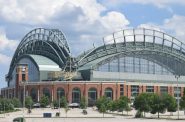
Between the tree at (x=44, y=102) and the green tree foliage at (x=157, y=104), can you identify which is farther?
the tree at (x=44, y=102)

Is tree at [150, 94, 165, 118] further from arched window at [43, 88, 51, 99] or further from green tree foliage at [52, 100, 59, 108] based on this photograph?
arched window at [43, 88, 51, 99]

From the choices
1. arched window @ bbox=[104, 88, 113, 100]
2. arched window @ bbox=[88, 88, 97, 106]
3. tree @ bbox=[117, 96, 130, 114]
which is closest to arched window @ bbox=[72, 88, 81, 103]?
arched window @ bbox=[88, 88, 97, 106]

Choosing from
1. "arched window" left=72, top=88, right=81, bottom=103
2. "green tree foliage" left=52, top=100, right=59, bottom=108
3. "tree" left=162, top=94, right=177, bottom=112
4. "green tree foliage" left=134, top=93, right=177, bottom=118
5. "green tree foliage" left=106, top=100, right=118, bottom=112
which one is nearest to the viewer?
"green tree foliage" left=134, top=93, right=177, bottom=118

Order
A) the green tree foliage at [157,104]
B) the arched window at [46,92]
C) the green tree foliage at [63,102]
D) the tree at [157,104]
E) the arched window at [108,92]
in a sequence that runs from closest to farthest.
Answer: the tree at [157,104] → the green tree foliage at [157,104] → the green tree foliage at [63,102] → the arched window at [108,92] → the arched window at [46,92]

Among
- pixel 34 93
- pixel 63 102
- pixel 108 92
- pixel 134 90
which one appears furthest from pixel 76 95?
pixel 134 90

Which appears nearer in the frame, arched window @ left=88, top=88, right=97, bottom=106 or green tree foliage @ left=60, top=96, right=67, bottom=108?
green tree foliage @ left=60, top=96, right=67, bottom=108

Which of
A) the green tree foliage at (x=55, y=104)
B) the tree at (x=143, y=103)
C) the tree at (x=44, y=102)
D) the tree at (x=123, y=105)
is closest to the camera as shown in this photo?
the tree at (x=143, y=103)

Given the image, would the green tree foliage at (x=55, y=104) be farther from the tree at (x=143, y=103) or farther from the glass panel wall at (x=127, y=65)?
the tree at (x=143, y=103)

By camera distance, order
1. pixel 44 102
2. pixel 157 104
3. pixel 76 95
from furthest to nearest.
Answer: pixel 76 95, pixel 44 102, pixel 157 104

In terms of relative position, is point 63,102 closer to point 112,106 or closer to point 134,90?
point 112,106

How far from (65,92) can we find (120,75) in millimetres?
24062

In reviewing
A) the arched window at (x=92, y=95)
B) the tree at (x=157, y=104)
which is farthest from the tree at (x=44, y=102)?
the tree at (x=157, y=104)

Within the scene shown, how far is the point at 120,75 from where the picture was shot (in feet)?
637

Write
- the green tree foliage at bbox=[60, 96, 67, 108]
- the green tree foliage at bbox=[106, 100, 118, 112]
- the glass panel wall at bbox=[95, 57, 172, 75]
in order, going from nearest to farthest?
the green tree foliage at bbox=[106, 100, 118, 112] < the green tree foliage at bbox=[60, 96, 67, 108] < the glass panel wall at bbox=[95, 57, 172, 75]
